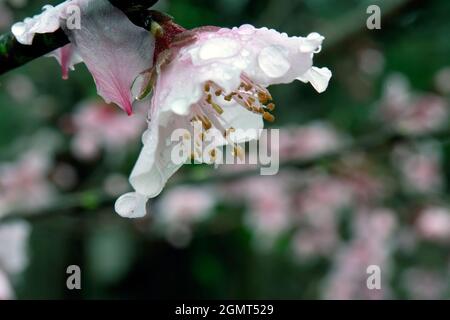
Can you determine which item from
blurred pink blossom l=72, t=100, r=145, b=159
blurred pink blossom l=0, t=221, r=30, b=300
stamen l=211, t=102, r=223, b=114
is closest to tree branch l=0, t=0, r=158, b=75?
stamen l=211, t=102, r=223, b=114

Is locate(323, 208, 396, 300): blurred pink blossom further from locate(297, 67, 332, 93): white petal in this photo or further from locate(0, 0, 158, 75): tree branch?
locate(0, 0, 158, 75): tree branch

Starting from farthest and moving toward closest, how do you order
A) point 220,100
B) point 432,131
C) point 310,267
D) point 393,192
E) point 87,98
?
1. point 310,267
2. point 87,98
3. point 393,192
4. point 432,131
5. point 220,100

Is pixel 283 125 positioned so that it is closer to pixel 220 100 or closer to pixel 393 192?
pixel 393 192

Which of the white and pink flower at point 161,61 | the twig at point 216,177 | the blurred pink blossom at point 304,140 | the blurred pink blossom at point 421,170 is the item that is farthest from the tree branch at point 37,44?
the blurred pink blossom at point 421,170

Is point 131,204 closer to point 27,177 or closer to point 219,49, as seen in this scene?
point 219,49

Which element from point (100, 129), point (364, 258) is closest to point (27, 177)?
point (100, 129)

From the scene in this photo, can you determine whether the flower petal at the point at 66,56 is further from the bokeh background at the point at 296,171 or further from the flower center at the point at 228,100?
the bokeh background at the point at 296,171

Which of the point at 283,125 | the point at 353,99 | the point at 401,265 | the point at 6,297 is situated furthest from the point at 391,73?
the point at 6,297
